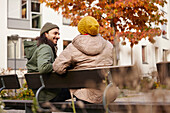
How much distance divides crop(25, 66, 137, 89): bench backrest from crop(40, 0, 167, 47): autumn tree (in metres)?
9.43

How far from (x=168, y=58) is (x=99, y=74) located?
1.95 metres

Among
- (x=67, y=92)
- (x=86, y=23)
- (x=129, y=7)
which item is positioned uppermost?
(x=129, y=7)

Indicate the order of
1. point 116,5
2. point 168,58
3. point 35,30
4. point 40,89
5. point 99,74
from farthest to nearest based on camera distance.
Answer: point 35,30 < point 116,5 < point 40,89 < point 99,74 < point 168,58

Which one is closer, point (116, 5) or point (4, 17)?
point (116, 5)

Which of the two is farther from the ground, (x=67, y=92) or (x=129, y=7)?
(x=129, y=7)

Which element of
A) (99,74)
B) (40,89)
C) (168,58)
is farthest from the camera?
(40,89)

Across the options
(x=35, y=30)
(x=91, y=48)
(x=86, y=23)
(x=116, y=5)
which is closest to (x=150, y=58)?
(x=91, y=48)

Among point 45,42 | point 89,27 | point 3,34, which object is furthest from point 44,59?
point 3,34

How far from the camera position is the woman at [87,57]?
3932 mm

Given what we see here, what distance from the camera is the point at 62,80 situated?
411cm

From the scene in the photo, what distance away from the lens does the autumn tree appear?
45.4 ft

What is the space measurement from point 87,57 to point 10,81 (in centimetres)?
159

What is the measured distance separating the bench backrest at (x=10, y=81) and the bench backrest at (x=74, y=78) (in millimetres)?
417

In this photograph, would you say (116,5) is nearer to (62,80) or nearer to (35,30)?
(62,80)
